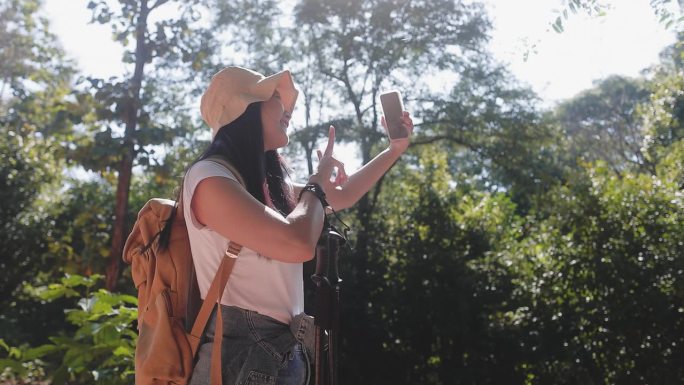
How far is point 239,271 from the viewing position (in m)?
1.66

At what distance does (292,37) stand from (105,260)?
3531mm

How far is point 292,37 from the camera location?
8039 millimetres

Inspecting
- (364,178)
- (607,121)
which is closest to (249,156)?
(364,178)

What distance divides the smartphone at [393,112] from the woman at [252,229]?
1.47 feet

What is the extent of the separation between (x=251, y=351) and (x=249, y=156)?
0.50 m

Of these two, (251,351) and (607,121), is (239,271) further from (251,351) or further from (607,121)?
(607,121)

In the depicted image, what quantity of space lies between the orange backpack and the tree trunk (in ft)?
12.5

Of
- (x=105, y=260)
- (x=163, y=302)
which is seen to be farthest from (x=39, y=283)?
(x=163, y=302)

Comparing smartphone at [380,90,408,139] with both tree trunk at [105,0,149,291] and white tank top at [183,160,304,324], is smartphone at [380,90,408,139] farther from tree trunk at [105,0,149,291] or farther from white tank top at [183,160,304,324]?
tree trunk at [105,0,149,291]

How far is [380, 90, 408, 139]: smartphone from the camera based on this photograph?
223 cm

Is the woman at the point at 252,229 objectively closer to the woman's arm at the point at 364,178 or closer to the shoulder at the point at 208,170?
the shoulder at the point at 208,170

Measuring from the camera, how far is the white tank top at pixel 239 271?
164cm

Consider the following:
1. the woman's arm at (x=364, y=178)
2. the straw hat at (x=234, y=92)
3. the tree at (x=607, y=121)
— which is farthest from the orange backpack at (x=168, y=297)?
the tree at (x=607, y=121)

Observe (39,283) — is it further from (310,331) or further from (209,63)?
(310,331)
